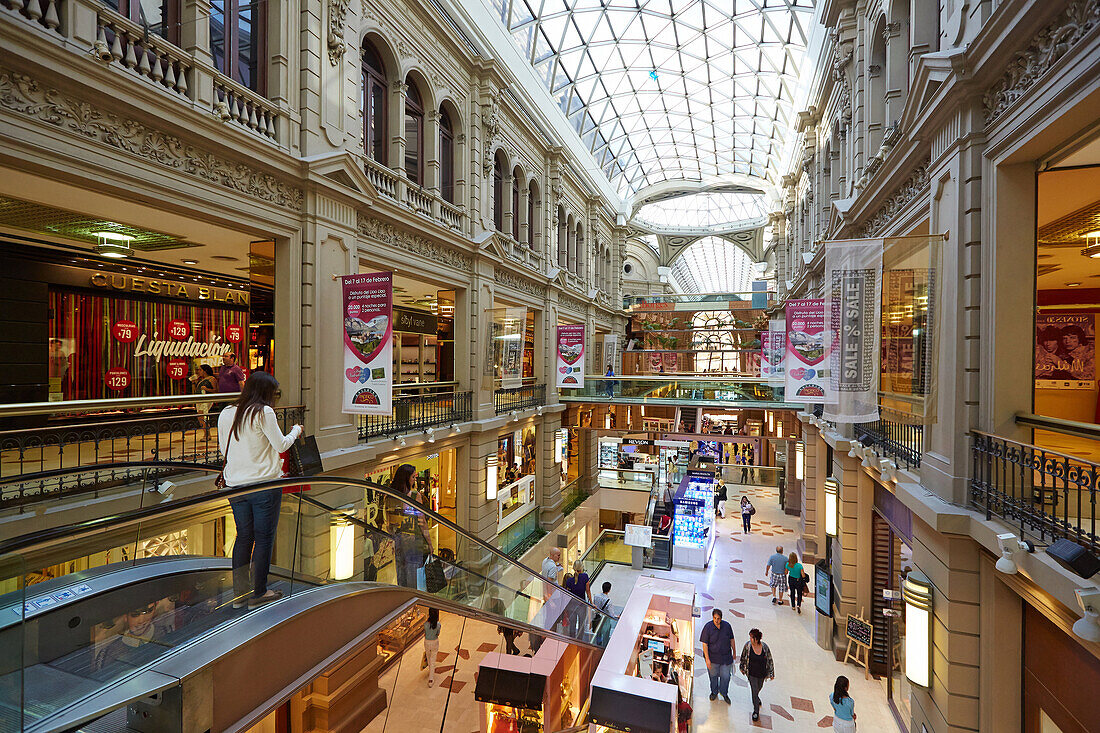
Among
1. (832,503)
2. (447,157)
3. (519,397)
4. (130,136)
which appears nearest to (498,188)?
(447,157)

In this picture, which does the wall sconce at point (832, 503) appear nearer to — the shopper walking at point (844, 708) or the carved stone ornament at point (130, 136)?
the shopper walking at point (844, 708)

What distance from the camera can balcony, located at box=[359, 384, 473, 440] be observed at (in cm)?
987

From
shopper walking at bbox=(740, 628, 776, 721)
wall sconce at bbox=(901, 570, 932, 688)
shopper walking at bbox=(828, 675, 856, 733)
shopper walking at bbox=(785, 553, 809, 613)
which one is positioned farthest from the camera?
shopper walking at bbox=(785, 553, 809, 613)

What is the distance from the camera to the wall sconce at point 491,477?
13.9 m

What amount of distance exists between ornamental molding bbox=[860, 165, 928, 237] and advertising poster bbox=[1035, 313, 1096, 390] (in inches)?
99.6

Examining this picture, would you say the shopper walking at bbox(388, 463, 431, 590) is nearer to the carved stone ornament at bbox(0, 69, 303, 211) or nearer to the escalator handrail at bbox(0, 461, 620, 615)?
the escalator handrail at bbox(0, 461, 620, 615)

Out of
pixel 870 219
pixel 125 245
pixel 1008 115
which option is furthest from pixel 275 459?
pixel 870 219

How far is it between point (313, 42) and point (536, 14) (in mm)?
12153

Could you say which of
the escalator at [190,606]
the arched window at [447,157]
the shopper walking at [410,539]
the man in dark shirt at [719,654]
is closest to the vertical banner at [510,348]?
the arched window at [447,157]

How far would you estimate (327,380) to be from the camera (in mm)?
8484

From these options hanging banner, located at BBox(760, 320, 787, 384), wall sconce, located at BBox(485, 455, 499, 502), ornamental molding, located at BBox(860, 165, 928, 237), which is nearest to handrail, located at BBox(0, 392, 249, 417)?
wall sconce, located at BBox(485, 455, 499, 502)

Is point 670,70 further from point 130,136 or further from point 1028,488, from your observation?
point 1028,488

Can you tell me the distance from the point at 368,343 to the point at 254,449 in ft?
14.3

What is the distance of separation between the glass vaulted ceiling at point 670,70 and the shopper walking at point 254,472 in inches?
636
